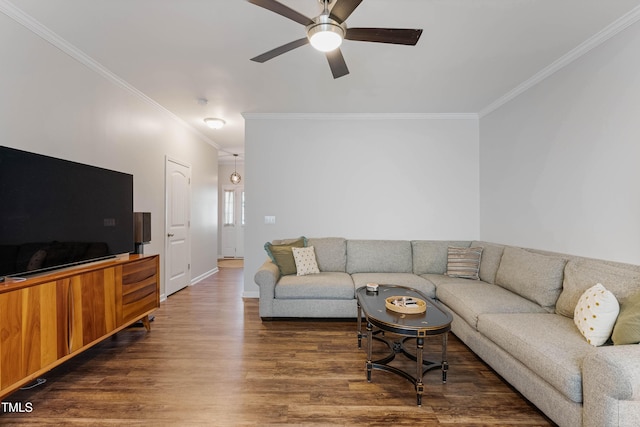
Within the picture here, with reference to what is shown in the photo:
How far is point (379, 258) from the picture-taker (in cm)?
407

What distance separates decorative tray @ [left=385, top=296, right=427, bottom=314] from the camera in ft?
7.28

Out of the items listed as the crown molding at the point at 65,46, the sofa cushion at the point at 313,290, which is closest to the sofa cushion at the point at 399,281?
the sofa cushion at the point at 313,290

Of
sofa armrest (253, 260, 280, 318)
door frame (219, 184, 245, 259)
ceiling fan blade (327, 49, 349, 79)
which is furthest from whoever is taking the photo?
door frame (219, 184, 245, 259)

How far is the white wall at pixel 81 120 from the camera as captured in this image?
7.36 feet

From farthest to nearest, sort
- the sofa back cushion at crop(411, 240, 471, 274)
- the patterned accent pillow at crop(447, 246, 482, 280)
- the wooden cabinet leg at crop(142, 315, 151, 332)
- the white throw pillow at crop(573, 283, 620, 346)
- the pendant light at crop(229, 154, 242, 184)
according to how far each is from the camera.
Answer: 1. the pendant light at crop(229, 154, 242, 184)
2. the sofa back cushion at crop(411, 240, 471, 274)
3. the patterned accent pillow at crop(447, 246, 482, 280)
4. the wooden cabinet leg at crop(142, 315, 151, 332)
5. the white throw pillow at crop(573, 283, 620, 346)

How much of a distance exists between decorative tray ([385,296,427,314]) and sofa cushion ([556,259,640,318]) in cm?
112

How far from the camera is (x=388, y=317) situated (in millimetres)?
2137

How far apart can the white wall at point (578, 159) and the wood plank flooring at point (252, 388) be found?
1.51m

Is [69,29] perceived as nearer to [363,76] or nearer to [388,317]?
[363,76]

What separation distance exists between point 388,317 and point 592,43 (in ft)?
9.53

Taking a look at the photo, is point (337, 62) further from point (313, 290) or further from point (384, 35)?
point (313, 290)

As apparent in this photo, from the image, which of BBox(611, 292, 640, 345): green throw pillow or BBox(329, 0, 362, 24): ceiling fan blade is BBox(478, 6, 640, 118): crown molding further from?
BBox(329, 0, 362, 24): ceiling fan blade

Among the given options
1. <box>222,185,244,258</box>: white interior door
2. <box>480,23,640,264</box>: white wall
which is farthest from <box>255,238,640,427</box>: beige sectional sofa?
<box>222,185,244,258</box>: white interior door

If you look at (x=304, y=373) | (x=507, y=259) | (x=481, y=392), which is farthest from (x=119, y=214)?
(x=507, y=259)
